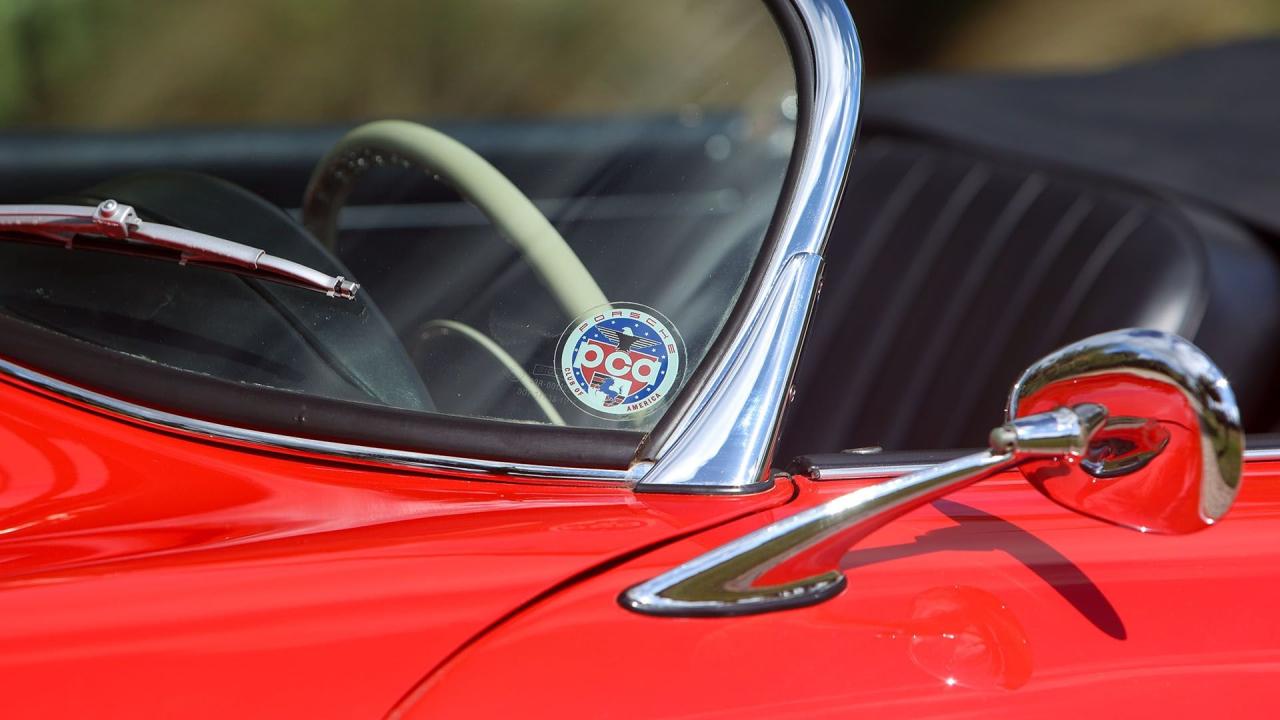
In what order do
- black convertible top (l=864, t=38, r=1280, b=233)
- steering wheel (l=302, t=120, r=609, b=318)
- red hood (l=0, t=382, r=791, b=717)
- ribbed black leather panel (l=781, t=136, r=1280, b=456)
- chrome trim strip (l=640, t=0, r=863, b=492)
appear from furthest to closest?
black convertible top (l=864, t=38, r=1280, b=233)
ribbed black leather panel (l=781, t=136, r=1280, b=456)
steering wheel (l=302, t=120, r=609, b=318)
chrome trim strip (l=640, t=0, r=863, b=492)
red hood (l=0, t=382, r=791, b=717)

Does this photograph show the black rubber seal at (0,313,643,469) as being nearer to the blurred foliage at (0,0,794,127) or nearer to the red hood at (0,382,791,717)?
the red hood at (0,382,791,717)

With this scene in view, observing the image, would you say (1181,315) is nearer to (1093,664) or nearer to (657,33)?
(657,33)

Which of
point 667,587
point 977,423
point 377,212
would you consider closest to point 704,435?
point 667,587

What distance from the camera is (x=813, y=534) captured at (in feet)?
2.99

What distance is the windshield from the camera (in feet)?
3.58

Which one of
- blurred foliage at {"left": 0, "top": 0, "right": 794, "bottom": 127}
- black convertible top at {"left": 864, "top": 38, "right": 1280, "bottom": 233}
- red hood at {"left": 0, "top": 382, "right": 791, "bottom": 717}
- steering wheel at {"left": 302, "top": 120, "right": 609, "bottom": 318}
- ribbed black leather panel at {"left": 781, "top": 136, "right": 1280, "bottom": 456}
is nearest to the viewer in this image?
red hood at {"left": 0, "top": 382, "right": 791, "bottom": 717}

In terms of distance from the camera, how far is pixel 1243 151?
7.85 ft

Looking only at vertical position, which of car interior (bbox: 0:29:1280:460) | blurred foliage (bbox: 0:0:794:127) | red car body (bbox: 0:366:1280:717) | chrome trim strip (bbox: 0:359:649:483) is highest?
blurred foliage (bbox: 0:0:794:127)

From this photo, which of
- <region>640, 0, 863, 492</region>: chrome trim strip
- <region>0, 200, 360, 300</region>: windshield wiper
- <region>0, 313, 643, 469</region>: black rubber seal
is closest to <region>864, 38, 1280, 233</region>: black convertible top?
<region>640, 0, 863, 492</region>: chrome trim strip

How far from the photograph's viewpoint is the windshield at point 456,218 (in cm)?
109

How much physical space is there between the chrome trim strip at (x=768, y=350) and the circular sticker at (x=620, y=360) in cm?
4

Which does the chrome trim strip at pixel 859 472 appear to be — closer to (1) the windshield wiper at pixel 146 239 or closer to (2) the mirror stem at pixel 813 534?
(2) the mirror stem at pixel 813 534

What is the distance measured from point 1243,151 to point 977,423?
0.87 m

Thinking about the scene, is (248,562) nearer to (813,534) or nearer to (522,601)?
(522,601)
